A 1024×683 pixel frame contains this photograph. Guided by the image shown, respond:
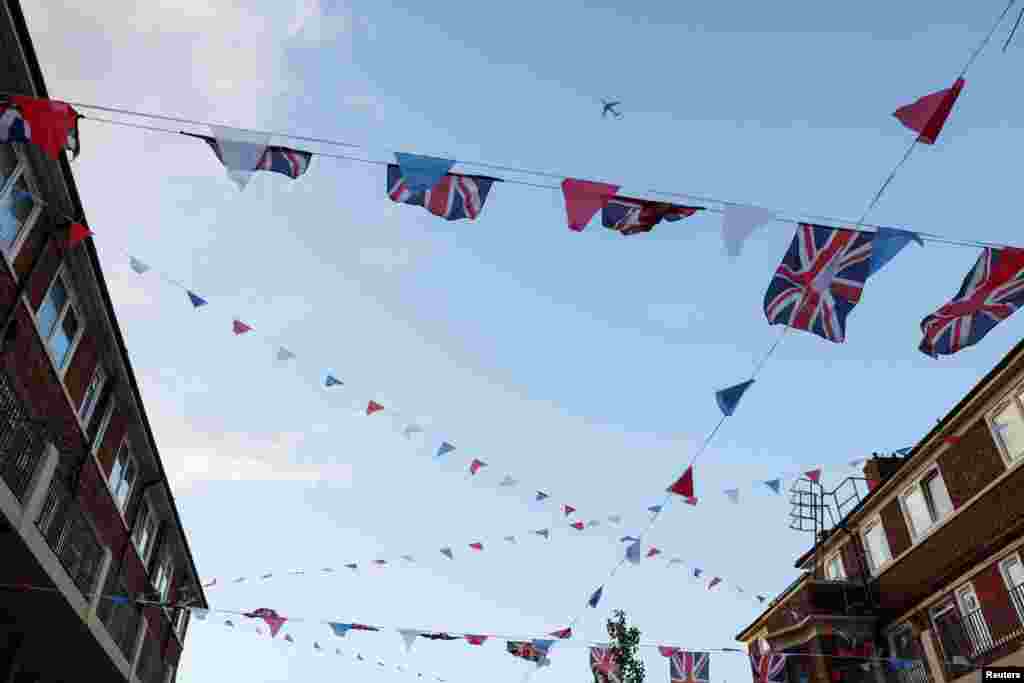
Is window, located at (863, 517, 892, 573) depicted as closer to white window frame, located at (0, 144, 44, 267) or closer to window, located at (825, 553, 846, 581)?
window, located at (825, 553, 846, 581)

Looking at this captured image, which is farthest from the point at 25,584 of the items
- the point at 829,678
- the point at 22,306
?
the point at 829,678

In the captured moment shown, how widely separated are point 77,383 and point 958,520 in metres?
18.7

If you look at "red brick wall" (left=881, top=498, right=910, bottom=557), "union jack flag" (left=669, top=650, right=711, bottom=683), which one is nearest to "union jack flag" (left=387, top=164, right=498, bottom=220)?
"union jack flag" (left=669, top=650, right=711, bottom=683)

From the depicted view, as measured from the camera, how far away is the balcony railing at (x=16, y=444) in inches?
461

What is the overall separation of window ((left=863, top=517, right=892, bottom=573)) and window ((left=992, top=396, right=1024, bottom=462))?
5.18m

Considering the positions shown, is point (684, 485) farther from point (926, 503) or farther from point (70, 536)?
point (70, 536)

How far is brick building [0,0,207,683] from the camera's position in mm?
11977

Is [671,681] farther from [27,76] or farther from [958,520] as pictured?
[27,76]

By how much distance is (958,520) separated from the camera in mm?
16875

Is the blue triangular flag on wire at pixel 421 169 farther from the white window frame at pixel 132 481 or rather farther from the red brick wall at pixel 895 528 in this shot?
the red brick wall at pixel 895 528

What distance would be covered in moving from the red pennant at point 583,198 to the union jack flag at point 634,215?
391mm

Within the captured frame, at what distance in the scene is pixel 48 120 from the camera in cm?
745

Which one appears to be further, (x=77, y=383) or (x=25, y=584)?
(x=77, y=383)

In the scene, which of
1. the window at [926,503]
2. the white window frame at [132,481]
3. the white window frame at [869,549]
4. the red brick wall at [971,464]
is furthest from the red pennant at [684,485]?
the white window frame at [132,481]
